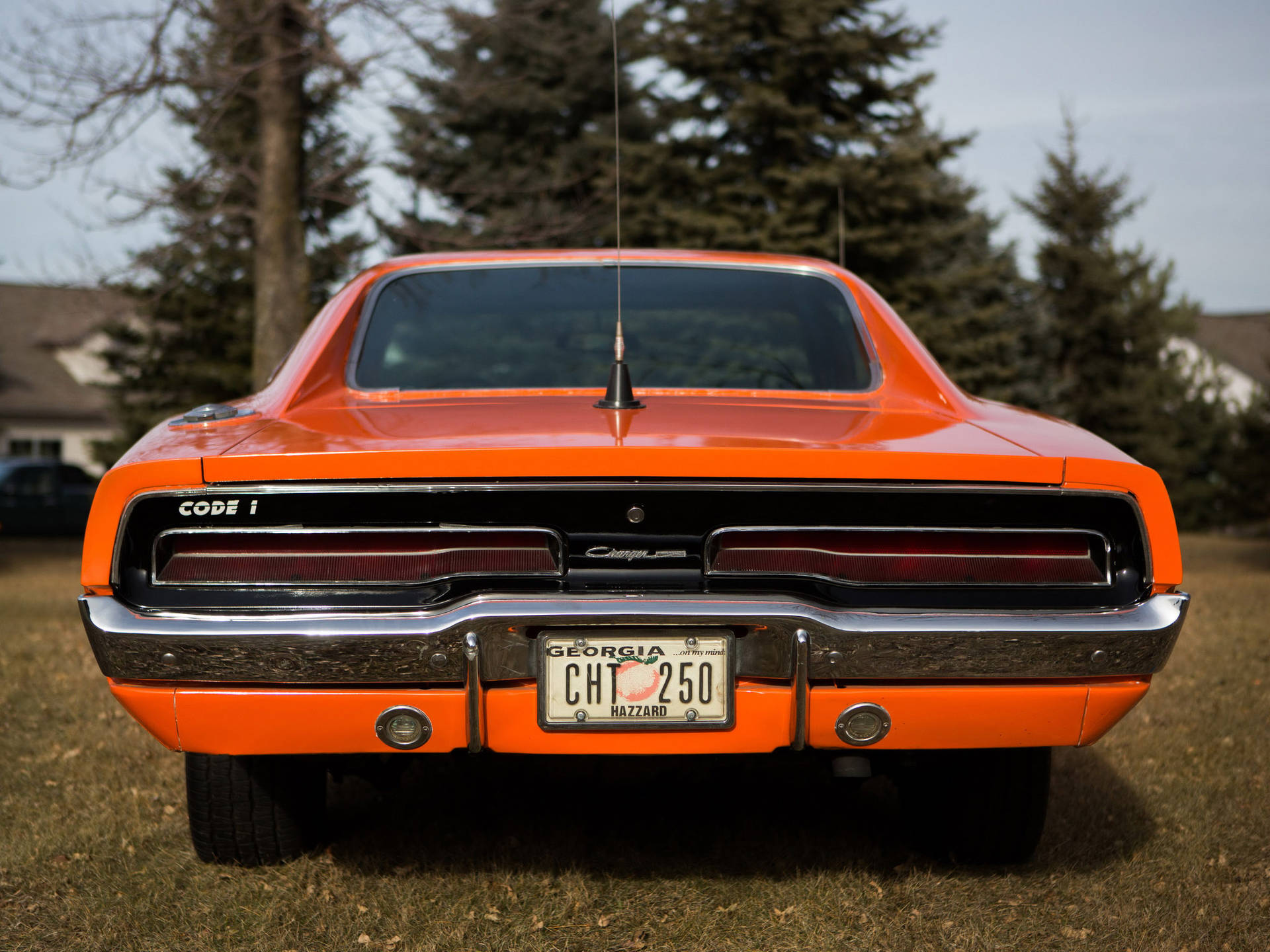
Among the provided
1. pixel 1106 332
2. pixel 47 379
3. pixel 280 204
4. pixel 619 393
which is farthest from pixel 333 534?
pixel 47 379

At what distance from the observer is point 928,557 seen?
7.73 feet

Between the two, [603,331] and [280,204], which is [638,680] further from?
[280,204]

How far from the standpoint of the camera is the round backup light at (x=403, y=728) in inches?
88.7

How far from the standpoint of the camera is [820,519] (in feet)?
7.58

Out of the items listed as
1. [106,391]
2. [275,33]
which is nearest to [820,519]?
[275,33]

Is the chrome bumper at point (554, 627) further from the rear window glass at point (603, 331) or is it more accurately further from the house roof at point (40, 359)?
the house roof at point (40, 359)

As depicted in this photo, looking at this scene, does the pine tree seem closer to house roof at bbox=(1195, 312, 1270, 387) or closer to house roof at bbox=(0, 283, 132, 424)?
house roof at bbox=(0, 283, 132, 424)

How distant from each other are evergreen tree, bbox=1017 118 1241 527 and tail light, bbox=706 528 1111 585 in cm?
2705

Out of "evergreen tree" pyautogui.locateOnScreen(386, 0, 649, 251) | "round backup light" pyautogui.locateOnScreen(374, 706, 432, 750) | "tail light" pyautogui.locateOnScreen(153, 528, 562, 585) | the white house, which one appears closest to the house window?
the white house

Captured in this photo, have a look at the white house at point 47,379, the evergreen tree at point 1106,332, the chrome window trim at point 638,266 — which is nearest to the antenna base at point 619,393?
the chrome window trim at point 638,266

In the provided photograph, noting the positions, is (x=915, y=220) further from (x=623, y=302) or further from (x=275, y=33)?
(x=623, y=302)

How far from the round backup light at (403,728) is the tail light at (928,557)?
0.66 metres

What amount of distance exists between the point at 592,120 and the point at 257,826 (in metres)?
22.7

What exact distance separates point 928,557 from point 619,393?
0.78 meters
